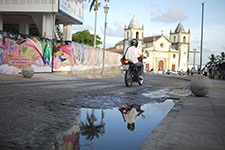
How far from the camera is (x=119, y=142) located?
306cm

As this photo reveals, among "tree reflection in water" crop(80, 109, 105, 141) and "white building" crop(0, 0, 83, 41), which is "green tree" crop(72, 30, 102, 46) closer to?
"white building" crop(0, 0, 83, 41)

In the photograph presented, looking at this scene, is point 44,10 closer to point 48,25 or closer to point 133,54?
point 48,25

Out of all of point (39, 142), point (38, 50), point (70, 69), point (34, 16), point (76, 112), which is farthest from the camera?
point (34, 16)

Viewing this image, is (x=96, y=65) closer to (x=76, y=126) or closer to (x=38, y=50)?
(x=38, y=50)

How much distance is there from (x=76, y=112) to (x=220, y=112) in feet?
9.32

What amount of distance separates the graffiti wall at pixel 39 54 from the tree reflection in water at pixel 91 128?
12.5 metres

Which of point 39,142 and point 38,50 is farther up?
point 38,50

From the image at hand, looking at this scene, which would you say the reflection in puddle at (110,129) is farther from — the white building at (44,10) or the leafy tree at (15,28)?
the leafy tree at (15,28)

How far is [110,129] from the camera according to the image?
146 inches

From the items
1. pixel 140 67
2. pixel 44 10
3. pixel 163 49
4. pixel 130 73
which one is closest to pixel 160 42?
pixel 163 49

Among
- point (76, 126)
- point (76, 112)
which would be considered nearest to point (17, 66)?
point (76, 112)

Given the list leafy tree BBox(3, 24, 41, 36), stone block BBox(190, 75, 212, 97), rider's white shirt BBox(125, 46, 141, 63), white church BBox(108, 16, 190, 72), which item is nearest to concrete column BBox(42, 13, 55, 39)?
rider's white shirt BBox(125, 46, 141, 63)

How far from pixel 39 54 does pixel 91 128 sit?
15804 millimetres

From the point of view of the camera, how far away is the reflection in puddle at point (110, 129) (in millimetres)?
2922
